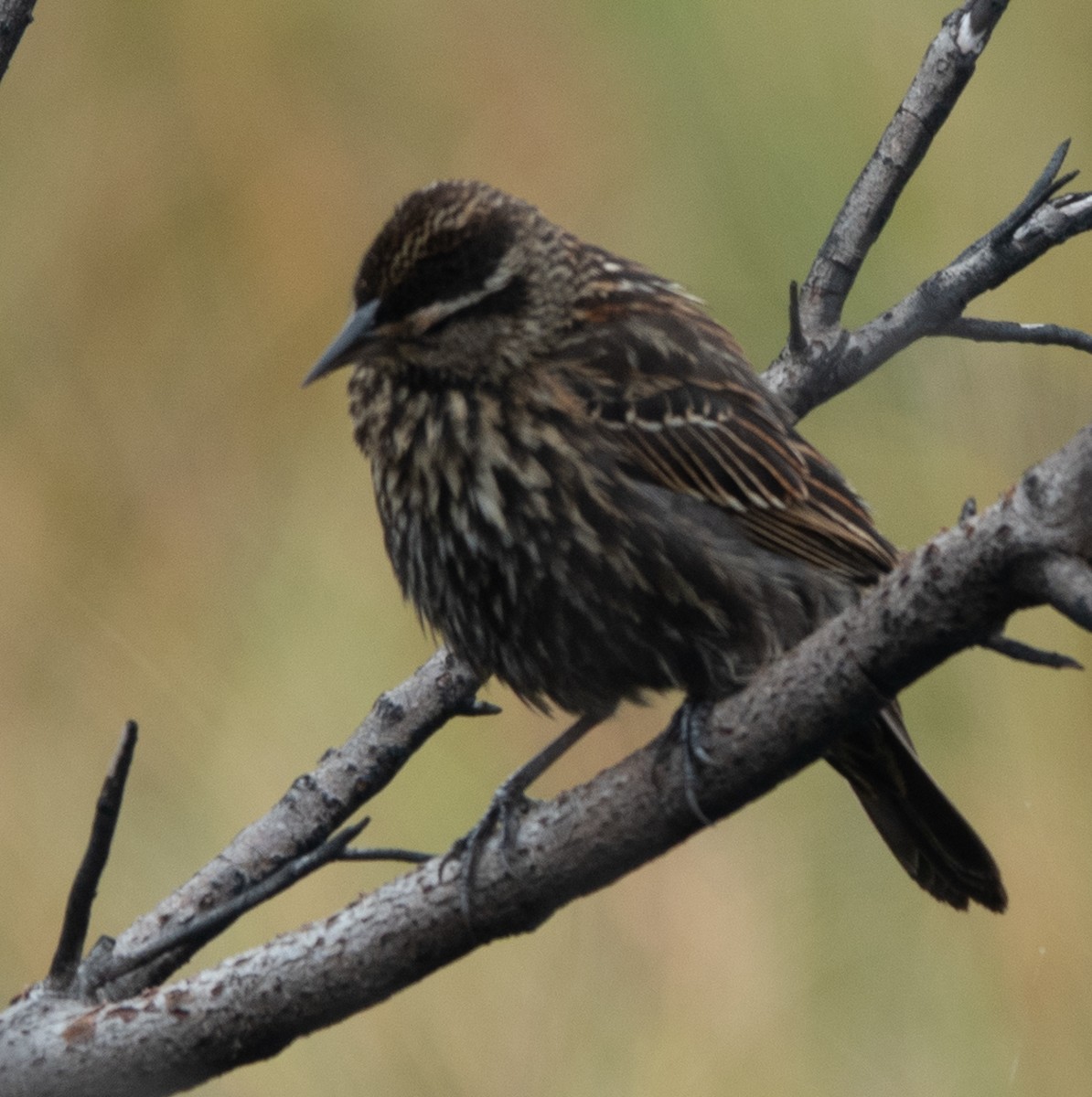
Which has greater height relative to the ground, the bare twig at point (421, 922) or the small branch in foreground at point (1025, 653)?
→ the bare twig at point (421, 922)

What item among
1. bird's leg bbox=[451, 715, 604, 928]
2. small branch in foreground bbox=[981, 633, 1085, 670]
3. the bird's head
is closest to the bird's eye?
the bird's head

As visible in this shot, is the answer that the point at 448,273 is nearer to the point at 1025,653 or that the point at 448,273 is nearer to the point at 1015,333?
the point at 1015,333

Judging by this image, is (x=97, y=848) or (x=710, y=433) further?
(x=710, y=433)

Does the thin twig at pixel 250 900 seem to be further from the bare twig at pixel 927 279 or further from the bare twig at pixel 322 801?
the bare twig at pixel 927 279

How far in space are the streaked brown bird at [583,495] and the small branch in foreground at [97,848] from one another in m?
0.78

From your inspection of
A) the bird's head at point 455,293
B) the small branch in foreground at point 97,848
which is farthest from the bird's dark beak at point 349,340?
the small branch in foreground at point 97,848

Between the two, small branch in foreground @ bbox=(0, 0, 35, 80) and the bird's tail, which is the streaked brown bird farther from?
small branch in foreground @ bbox=(0, 0, 35, 80)

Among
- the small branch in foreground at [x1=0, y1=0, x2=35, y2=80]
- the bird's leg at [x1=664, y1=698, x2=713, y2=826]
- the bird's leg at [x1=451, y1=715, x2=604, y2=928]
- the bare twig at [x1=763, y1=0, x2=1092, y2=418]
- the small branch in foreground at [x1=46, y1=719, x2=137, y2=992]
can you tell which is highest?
the small branch in foreground at [x1=0, y1=0, x2=35, y2=80]

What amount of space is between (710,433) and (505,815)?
73 centimetres

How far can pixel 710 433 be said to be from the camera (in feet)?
9.98

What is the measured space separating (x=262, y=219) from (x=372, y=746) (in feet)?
6.83

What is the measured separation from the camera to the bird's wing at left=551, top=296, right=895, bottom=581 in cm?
297

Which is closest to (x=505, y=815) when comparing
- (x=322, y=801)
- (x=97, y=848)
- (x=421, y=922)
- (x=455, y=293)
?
(x=421, y=922)

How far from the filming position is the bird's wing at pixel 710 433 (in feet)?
9.75
